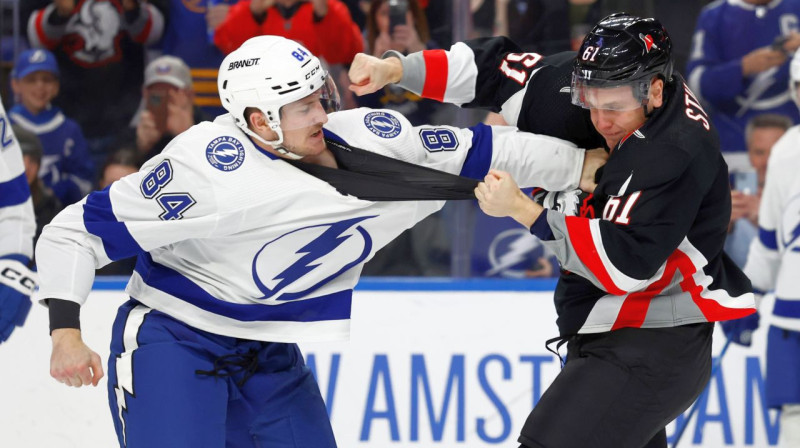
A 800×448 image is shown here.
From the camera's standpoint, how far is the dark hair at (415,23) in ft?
16.4

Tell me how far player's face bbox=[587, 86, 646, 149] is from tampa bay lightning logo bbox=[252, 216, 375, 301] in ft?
2.10

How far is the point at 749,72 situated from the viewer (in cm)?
500

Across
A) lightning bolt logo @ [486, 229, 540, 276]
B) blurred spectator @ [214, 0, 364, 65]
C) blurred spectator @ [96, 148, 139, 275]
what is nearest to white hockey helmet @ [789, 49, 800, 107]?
lightning bolt logo @ [486, 229, 540, 276]

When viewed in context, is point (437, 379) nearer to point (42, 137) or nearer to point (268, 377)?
point (268, 377)

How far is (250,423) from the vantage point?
9.60 feet

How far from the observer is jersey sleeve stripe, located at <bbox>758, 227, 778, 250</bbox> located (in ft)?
14.1

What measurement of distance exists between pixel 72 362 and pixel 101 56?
2797mm

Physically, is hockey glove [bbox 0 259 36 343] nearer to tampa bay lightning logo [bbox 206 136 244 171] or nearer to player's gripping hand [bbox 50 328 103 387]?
player's gripping hand [bbox 50 328 103 387]

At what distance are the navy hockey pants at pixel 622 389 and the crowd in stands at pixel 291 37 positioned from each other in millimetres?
2011

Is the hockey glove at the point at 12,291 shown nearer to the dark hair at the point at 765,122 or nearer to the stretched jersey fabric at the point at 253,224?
the stretched jersey fabric at the point at 253,224

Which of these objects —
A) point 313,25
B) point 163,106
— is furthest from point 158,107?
point 313,25

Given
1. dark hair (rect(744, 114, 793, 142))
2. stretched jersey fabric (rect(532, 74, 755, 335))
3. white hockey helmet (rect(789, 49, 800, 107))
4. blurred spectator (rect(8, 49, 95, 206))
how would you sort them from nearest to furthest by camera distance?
stretched jersey fabric (rect(532, 74, 755, 335)) < white hockey helmet (rect(789, 49, 800, 107)) < dark hair (rect(744, 114, 793, 142)) < blurred spectator (rect(8, 49, 95, 206))

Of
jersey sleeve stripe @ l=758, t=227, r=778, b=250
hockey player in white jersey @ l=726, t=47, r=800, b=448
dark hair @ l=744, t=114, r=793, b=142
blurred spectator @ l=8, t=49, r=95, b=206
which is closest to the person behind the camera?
hockey player in white jersey @ l=726, t=47, r=800, b=448

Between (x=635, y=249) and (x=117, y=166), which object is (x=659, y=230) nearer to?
(x=635, y=249)
